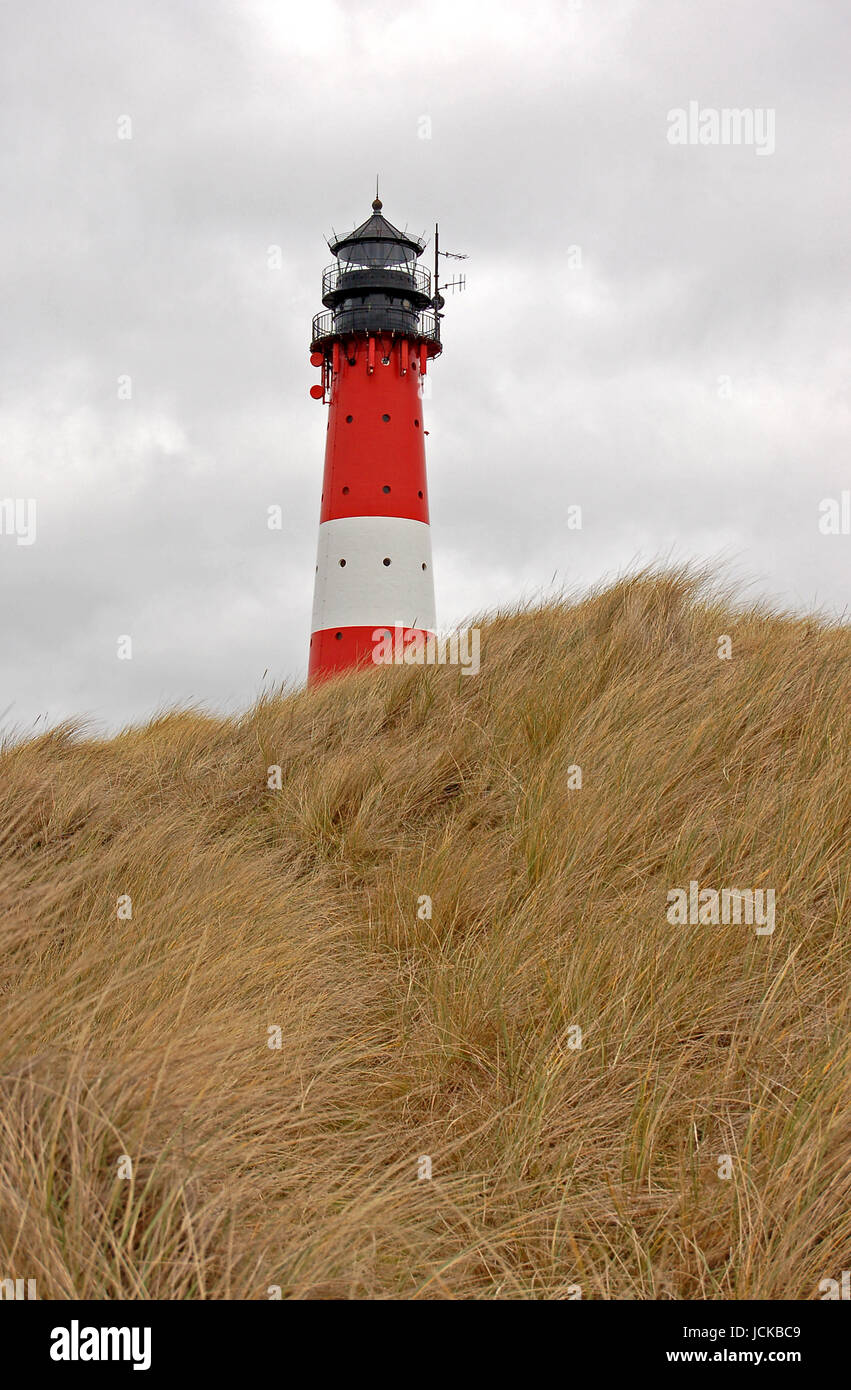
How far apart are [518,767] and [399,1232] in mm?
2898

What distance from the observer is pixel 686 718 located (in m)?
4.89

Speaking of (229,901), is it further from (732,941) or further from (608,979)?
(732,941)

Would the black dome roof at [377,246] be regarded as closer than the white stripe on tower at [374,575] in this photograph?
No

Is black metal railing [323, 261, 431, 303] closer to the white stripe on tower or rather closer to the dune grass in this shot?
the white stripe on tower

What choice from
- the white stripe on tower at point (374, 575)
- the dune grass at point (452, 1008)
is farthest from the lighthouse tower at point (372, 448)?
the dune grass at point (452, 1008)

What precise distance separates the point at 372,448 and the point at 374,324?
8.19 feet

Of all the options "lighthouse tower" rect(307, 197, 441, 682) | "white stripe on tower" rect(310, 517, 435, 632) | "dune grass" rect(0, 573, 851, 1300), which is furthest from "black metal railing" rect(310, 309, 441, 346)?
"dune grass" rect(0, 573, 851, 1300)

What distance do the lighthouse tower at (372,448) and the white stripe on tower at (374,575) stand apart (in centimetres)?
2

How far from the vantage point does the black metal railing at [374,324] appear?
16.5m

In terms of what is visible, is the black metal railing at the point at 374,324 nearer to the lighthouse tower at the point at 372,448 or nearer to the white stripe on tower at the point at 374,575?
the lighthouse tower at the point at 372,448

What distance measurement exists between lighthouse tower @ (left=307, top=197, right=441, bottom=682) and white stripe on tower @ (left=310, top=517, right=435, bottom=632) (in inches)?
0.6

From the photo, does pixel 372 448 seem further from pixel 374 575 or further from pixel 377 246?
pixel 377 246

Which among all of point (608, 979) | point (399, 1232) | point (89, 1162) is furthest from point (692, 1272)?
point (89, 1162)

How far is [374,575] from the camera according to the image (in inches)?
602
